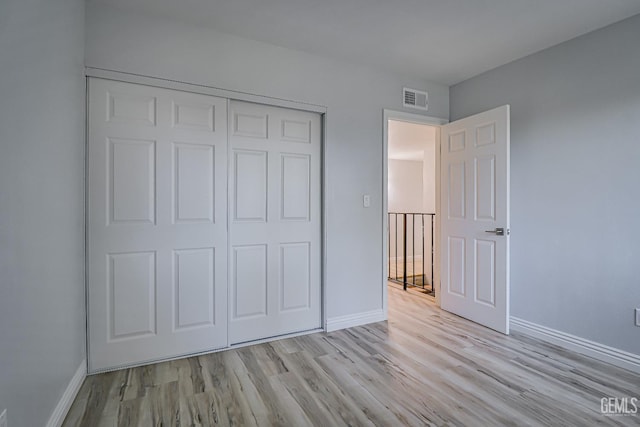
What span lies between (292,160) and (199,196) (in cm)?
85

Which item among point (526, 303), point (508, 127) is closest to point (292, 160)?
point (508, 127)

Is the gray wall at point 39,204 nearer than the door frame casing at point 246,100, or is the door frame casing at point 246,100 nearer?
the gray wall at point 39,204

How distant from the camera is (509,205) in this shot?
9.64 feet

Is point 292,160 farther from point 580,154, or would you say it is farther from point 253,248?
point 580,154

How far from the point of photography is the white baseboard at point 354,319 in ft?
9.80

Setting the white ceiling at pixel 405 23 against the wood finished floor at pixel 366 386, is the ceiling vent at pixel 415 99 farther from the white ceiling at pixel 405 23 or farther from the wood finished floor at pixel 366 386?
the wood finished floor at pixel 366 386

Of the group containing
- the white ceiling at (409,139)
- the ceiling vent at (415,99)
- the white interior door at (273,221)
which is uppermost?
the white ceiling at (409,139)

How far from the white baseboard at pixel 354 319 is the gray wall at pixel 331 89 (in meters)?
0.05

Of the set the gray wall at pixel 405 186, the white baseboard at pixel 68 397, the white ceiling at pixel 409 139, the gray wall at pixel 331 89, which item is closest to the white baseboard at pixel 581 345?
the gray wall at pixel 331 89

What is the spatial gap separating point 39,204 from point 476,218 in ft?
10.6

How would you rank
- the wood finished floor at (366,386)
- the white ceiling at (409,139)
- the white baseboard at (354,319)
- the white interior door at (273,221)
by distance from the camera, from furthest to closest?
the white ceiling at (409,139) → the white baseboard at (354,319) → the white interior door at (273,221) → the wood finished floor at (366,386)

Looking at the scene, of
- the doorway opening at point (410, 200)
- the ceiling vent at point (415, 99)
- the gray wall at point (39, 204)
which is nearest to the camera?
the gray wall at point (39, 204)

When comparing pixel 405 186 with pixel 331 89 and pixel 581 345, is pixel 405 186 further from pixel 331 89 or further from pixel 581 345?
pixel 581 345

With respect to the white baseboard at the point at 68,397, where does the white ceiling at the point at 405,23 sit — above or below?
above
